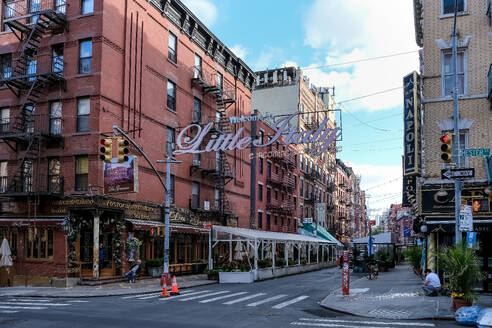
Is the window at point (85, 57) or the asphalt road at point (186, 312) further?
the window at point (85, 57)

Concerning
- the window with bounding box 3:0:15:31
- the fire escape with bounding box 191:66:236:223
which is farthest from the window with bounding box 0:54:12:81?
the fire escape with bounding box 191:66:236:223

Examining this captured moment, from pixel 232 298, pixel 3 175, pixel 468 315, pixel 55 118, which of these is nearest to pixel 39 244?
pixel 3 175

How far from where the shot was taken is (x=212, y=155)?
39188 millimetres

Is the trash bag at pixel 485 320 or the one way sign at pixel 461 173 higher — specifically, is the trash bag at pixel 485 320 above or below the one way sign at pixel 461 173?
below

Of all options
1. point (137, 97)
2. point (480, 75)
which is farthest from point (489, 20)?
point (137, 97)

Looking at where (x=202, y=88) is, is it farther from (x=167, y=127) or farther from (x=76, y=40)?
(x=76, y=40)

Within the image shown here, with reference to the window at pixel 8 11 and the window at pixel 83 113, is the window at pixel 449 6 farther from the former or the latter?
the window at pixel 8 11

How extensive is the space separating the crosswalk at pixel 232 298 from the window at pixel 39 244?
7.88m

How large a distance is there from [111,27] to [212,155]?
46.5 ft

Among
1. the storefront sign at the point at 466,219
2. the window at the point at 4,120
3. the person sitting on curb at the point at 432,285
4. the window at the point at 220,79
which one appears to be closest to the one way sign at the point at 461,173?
the storefront sign at the point at 466,219

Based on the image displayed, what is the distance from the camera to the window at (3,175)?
28.8 m

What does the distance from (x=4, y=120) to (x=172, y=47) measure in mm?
11788

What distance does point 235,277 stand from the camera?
29.6 meters

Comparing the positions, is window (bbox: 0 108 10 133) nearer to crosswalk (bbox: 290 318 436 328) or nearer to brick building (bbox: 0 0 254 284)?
brick building (bbox: 0 0 254 284)
